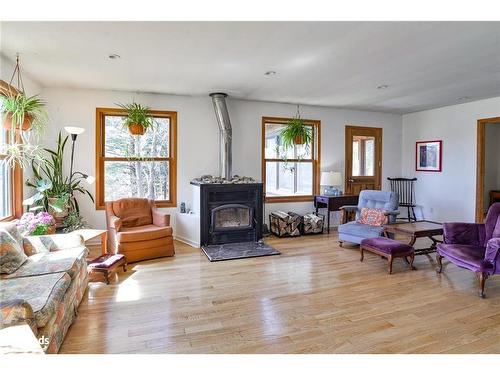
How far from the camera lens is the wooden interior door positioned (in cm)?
659

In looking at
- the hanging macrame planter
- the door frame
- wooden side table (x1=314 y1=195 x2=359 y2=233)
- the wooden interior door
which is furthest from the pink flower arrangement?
the door frame

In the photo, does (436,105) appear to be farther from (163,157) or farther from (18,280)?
(18,280)

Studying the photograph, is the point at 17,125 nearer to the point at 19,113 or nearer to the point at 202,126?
the point at 19,113

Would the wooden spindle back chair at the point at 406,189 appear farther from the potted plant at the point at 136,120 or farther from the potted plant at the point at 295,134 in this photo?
the potted plant at the point at 136,120

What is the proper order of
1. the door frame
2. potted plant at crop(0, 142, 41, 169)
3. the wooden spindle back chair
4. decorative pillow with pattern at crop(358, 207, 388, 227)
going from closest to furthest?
potted plant at crop(0, 142, 41, 169) → decorative pillow with pattern at crop(358, 207, 388, 227) → the door frame → the wooden spindle back chair

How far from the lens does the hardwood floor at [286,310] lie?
7.22 feet

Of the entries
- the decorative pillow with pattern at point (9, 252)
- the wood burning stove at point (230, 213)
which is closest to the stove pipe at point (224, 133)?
the wood burning stove at point (230, 213)

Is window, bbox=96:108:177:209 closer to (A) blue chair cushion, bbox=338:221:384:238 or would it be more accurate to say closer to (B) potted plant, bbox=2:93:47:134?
(B) potted plant, bbox=2:93:47:134

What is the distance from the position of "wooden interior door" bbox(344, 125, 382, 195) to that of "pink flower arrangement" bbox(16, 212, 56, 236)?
5.30 metres

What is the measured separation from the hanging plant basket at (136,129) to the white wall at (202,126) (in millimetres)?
525

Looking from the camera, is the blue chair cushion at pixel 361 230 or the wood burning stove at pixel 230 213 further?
the wood burning stove at pixel 230 213

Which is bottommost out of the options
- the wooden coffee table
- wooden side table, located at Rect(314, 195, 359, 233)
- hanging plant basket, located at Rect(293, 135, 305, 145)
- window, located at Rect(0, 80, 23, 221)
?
the wooden coffee table
